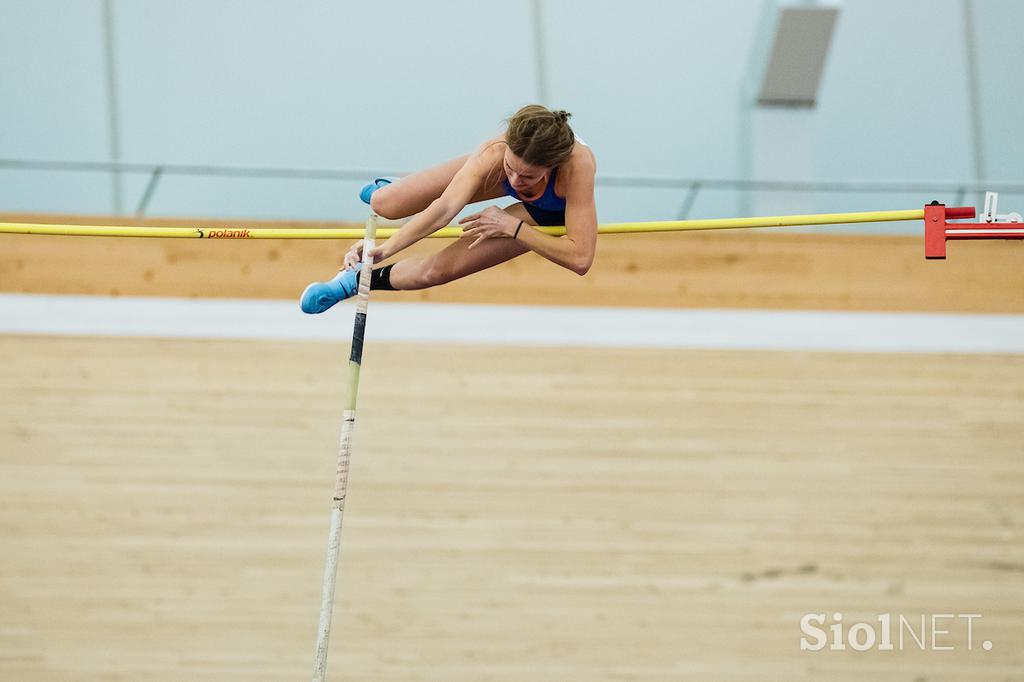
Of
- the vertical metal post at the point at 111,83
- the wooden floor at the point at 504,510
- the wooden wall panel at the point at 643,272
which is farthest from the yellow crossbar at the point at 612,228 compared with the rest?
the vertical metal post at the point at 111,83

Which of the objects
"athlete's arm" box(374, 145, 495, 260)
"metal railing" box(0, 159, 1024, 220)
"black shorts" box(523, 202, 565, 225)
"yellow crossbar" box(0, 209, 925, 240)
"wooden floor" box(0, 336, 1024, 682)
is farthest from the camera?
"metal railing" box(0, 159, 1024, 220)

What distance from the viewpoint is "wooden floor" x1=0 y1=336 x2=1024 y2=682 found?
195 inches

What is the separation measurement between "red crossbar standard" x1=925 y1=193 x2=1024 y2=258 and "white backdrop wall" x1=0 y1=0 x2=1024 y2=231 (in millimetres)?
2328

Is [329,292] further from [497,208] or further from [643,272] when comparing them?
[643,272]

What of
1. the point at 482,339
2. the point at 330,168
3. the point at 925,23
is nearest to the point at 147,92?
the point at 330,168

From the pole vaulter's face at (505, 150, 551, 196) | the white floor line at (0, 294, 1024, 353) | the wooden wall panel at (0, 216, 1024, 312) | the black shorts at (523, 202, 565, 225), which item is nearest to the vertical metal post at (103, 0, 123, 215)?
the wooden wall panel at (0, 216, 1024, 312)

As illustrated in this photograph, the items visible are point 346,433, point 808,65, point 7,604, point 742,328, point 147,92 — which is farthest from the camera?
point 147,92

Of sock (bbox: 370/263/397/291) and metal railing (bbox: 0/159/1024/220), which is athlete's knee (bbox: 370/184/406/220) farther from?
metal railing (bbox: 0/159/1024/220)

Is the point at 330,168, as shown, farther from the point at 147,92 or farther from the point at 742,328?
the point at 742,328

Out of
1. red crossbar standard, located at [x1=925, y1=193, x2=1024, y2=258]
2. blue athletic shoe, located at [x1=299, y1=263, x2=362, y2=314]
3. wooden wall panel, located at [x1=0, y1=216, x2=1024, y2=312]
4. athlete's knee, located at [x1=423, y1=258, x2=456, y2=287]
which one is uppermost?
red crossbar standard, located at [x1=925, y1=193, x2=1024, y2=258]

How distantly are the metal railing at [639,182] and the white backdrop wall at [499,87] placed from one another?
0.06 meters

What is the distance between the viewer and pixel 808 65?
5.64m

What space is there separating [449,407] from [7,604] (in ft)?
6.24

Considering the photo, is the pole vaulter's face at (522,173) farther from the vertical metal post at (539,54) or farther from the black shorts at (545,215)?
the vertical metal post at (539,54)
